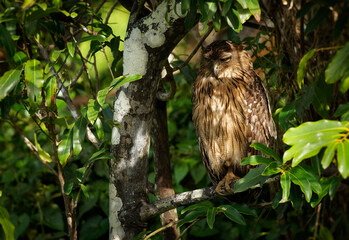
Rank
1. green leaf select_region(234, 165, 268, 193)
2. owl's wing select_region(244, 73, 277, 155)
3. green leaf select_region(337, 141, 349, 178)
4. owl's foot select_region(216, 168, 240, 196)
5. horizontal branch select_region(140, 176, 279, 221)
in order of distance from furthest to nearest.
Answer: owl's wing select_region(244, 73, 277, 155), owl's foot select_region(216, 168, 240, 196), horizontal branch select_region(140, 176, 279, 221), green leaf select_region(234, 165, 268, 193), green leaf select_region(337, 141, 349, 178)

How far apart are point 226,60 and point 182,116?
1490mm

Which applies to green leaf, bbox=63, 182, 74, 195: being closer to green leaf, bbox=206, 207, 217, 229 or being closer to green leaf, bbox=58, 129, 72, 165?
green leaf, bbox=58, 129, 72, 165

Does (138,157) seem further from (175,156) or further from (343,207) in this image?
(343,207)

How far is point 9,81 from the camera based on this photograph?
192cm

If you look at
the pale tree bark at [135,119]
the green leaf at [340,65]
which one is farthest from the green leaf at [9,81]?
the green leaf at [340,65]

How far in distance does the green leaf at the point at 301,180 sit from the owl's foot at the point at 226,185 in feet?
Answer: 1.80

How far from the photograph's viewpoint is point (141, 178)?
227cm

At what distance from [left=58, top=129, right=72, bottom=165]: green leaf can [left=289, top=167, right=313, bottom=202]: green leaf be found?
3.43 feet

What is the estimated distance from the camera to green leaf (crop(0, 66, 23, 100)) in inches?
74.9

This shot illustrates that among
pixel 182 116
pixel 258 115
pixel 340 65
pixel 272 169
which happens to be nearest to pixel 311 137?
Answer: pixel 340 65

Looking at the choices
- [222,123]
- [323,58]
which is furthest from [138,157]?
[323,58]

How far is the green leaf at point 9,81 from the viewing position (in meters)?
1.90

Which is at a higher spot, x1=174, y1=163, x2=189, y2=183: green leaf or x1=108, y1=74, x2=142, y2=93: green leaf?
x1=108, y1=74, x2=142, y2=93: green leaf

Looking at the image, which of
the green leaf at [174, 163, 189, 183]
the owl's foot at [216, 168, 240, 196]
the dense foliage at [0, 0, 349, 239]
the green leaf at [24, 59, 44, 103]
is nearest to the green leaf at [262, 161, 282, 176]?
the dense foliage at [0, 0, 349, 239]
